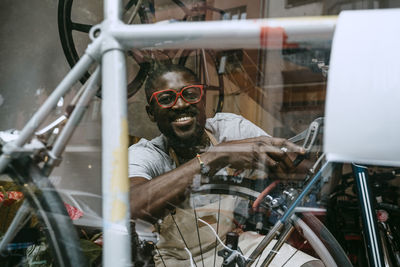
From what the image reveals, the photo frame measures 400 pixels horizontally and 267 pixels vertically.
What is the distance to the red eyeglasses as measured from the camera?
1005mm

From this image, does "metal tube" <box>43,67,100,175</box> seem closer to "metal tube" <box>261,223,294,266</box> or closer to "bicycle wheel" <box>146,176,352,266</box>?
"bicycle wheel" <box>146,176,352,266</box>

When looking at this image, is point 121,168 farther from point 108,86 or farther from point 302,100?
point 302,100

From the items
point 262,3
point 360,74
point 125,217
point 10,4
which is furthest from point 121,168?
point 10,4

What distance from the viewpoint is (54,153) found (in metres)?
0.77

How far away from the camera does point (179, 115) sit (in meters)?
1.01

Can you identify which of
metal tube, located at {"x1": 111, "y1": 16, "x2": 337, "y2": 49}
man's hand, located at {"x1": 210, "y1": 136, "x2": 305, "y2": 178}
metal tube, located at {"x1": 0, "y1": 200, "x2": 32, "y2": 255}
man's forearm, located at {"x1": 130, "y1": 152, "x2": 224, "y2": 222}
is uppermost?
metal tube, located at {"x1": 111, "y1": 16, "x2": 337, "y2": 49}

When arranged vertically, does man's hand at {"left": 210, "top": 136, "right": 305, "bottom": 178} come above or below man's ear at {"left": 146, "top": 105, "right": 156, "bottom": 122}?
below

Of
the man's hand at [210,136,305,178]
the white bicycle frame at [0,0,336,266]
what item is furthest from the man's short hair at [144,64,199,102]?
the white bicycle frame at [0,0,336,266]

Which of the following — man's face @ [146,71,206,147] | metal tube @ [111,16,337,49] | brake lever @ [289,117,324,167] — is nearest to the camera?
metal tube @ [111,16,337,49]

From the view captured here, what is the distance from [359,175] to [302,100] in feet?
1.09

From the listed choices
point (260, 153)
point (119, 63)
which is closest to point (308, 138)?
point (260, 153)

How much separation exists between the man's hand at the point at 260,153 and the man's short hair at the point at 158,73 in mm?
275

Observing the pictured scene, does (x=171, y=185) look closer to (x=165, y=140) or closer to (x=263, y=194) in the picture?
(x=165, y=140)

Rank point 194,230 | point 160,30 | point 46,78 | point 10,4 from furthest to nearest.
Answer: point 10,4 < point 46,78 < point 194,230 < point 160,30
